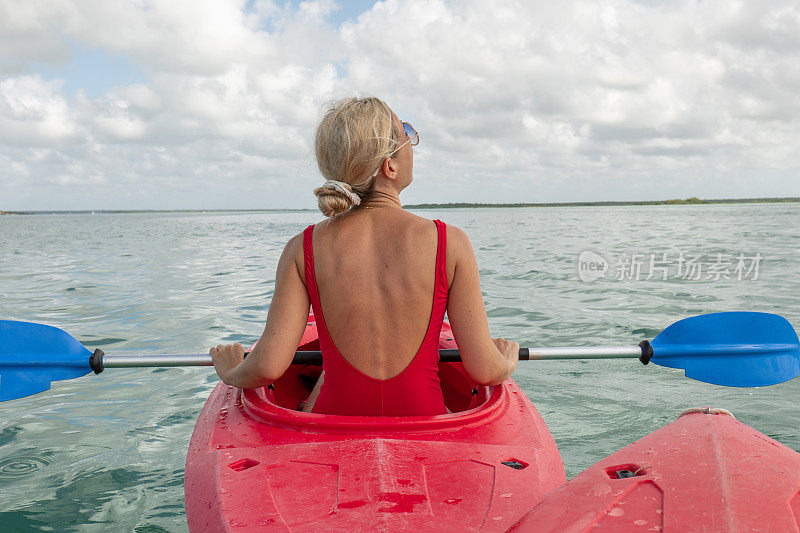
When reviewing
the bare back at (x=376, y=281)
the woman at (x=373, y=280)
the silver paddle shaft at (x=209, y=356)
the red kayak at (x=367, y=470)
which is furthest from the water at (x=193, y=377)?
the bare back at (x=376, y=281)

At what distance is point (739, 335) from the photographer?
130 inches

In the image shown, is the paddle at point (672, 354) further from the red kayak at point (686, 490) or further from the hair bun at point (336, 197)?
the red kayak at point (686, 490)

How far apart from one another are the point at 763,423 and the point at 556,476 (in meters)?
2.56

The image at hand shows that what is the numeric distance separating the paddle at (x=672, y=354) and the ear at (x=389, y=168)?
1.52 m

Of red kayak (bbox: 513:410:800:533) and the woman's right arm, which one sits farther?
the woman's right arm

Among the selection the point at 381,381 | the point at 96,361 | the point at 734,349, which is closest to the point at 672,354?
the point at 734,349

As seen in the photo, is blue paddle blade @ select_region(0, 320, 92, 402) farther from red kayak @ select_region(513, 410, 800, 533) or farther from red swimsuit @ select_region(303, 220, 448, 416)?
red kayak @ select_region(513, 410, 800, 533)

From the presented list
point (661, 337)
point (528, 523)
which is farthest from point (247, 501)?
point (661, 337)

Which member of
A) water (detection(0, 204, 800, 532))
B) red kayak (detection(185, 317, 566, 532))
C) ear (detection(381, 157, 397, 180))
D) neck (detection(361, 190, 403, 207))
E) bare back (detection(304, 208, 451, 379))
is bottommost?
water (detection(0, 204, 800, 532))

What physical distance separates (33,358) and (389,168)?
2.47 metres

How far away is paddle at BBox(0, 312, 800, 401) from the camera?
10.6 ft

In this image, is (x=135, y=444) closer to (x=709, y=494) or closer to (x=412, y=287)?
(x=412, y=287)

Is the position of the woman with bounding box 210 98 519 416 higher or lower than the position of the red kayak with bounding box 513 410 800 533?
higher

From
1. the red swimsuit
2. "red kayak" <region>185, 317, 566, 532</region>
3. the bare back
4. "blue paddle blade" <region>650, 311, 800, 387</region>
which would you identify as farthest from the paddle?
the bare back
